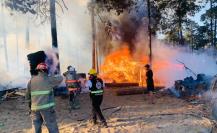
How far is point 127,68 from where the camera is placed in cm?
2841

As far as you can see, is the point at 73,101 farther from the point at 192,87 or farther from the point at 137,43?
the point at 137,43

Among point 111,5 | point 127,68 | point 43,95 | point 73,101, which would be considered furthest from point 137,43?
point 43,95

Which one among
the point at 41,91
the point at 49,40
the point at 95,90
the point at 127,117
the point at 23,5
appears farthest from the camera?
the point at 49,40

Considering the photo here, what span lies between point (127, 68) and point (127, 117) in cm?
1507

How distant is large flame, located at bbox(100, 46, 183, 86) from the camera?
89.5 feet

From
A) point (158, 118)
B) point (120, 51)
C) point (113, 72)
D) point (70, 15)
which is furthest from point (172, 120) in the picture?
point (70, 15)

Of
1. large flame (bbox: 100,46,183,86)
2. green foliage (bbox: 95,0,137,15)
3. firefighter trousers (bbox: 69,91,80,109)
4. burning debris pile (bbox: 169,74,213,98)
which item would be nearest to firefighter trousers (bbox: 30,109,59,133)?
firefighter trousers (bbox: 69,91,80,109)

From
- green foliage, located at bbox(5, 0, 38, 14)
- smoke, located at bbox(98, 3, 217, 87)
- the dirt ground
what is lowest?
the dirt ground

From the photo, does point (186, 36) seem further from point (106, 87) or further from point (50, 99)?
point (50, 99)

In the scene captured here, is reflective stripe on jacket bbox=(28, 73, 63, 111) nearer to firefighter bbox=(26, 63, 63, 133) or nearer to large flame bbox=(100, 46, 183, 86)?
firefighter bbox=(26, 63, 63, 133)

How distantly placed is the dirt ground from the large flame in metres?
7.62

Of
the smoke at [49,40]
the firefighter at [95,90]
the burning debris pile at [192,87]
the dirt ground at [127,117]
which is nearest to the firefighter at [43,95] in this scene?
the dirt ground at [127,117]

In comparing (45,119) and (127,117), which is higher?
(45,119)

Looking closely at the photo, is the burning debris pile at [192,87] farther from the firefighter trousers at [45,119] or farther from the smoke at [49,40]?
the firefighter trousers at [45,119]
